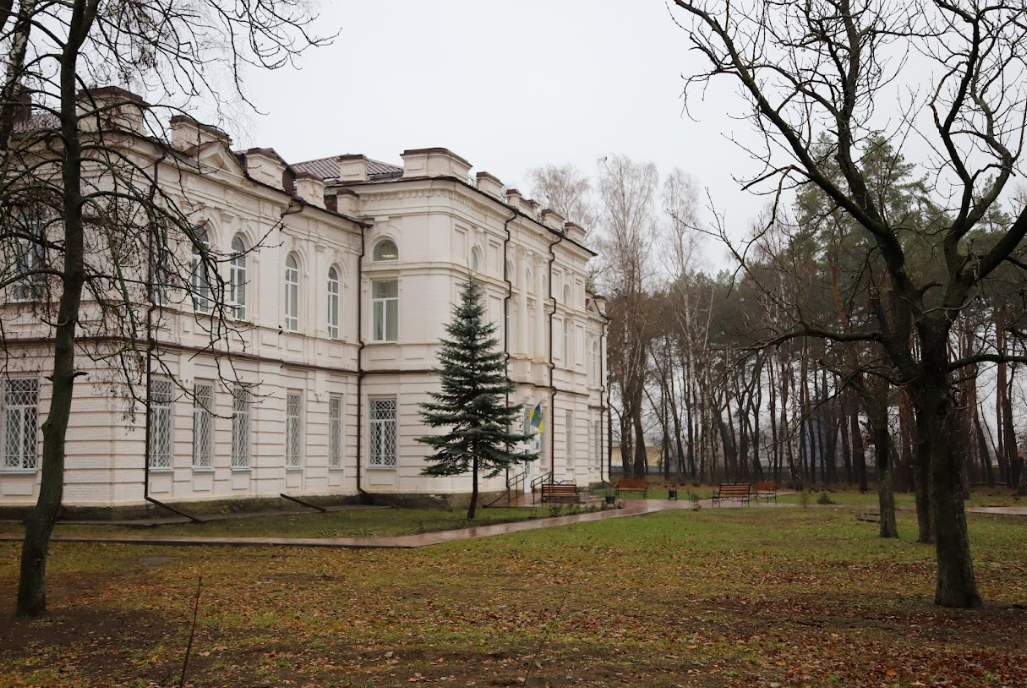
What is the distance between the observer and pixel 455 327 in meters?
30.4

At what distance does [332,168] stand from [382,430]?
423 inches

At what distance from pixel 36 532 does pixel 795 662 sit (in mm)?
8219

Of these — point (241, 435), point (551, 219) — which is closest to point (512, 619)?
point (241, 435)

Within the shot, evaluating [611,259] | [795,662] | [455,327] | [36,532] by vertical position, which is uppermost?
[611,259]

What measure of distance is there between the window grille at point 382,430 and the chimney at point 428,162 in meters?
7.81

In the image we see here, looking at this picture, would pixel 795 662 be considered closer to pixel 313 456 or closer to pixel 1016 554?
pixel 1016 554

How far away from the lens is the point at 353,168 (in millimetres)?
38500

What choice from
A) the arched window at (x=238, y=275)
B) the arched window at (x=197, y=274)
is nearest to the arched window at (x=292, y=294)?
the arched window at (x=238, y=275)

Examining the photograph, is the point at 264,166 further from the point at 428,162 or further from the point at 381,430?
the point at 381,430

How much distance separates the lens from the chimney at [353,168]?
3834 cm

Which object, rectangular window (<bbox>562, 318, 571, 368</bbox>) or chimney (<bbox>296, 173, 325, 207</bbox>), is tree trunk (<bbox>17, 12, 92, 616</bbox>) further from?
rectangular window (<bbox>562, 318, 571, 368</bbox>)

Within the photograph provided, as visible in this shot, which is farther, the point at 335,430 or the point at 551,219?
the point at 551,219

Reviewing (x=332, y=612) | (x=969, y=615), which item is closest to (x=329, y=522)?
(x=332, y=612)

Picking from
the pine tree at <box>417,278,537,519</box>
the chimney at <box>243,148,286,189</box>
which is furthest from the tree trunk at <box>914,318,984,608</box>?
the chimney at <box>243,148,286,189</box>
